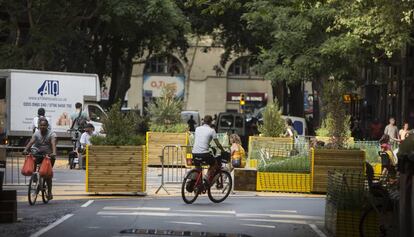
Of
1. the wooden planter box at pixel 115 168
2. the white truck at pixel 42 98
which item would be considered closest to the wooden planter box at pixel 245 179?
the wooden planter box at pixel 115 168

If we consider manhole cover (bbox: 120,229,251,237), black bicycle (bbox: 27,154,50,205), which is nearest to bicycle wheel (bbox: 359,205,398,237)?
manhole cover (bbox: 120,229,251,237)

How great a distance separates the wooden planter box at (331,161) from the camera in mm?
19562

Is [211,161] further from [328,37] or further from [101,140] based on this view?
[328,37]

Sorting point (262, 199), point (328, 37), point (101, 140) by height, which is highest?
point (328, 37)

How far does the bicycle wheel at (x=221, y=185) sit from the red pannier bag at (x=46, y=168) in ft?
10.2

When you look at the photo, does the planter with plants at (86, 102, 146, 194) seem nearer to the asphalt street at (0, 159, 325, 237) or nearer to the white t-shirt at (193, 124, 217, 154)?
the asphalt street at (0, 159, 325, 237)

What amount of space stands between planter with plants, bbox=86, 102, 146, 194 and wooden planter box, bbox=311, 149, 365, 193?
4079mm

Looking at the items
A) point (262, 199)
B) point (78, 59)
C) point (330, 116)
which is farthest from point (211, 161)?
point (78, 59)

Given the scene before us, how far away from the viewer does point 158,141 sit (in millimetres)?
28641

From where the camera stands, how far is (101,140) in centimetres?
1820

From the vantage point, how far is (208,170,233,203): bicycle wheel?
683 inches

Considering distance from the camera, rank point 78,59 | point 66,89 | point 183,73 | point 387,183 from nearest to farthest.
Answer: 1. point 387,183
2. point 66,89
3. point 78,59
4. point 183,73

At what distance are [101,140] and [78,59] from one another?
905 inches

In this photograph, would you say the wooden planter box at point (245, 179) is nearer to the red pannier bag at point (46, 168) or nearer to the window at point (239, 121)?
the red pannier bag at point (46, 168)
